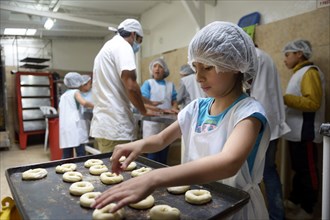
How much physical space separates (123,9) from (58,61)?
93.8 inches

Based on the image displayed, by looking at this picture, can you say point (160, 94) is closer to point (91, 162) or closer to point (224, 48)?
point (91, 162)

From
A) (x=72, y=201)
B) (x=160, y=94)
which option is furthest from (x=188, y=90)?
(x=72, y=201)

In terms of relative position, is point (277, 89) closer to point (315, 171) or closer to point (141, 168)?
point (315, 171)

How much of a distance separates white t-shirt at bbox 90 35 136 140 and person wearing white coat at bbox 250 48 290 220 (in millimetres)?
912

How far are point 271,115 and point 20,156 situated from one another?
4257 millimetres

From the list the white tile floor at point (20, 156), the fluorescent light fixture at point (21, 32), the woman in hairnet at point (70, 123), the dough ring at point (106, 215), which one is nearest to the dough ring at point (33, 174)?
the dough ring at point (106, 215)

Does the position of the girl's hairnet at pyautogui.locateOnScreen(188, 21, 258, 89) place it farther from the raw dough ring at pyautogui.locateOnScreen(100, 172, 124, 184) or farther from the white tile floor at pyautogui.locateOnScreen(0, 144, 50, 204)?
the white tile floor at pyautogui.locateOnScreen(0, 144, 50, 204)

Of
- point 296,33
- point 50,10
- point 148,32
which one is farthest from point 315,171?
point 50,10

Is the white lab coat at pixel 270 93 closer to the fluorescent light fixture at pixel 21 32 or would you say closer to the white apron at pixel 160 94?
the white apron at pixel 160 94

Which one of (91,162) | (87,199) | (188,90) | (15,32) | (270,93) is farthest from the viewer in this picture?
(15,32)

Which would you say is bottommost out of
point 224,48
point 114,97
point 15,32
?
point 114,97

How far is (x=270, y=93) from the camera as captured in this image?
1822 millimetres

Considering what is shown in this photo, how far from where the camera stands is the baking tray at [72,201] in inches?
29.0

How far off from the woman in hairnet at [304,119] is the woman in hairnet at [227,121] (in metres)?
1.26
